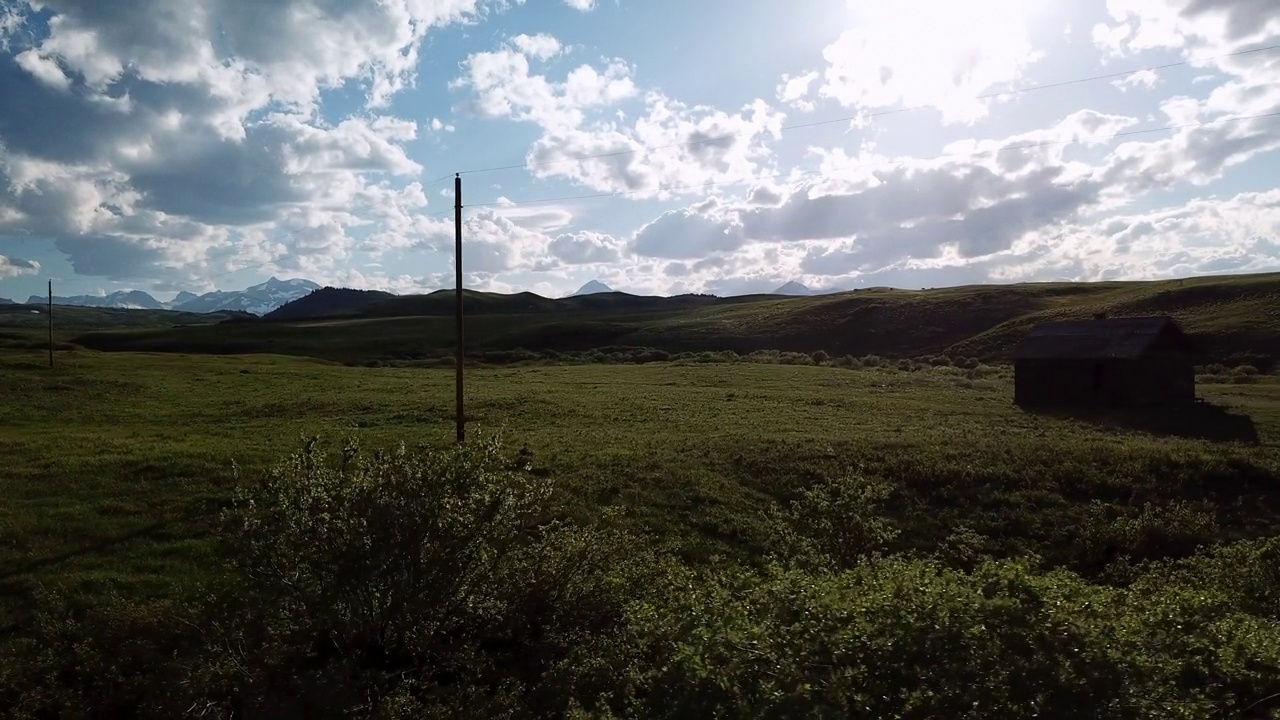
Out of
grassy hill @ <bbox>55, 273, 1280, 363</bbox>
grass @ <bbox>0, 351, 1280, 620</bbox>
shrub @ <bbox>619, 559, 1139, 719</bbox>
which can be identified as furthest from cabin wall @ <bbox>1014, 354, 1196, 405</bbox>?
shrub @ <bbox>619, 559, 1139, 719</bbox>

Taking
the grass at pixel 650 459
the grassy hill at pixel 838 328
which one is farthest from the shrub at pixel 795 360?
the grass at pixel 650 459

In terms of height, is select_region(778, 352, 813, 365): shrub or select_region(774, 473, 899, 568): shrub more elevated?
select_region(778, 352, 813, 365): shrub

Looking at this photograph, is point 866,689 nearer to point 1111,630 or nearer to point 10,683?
point 1111,630

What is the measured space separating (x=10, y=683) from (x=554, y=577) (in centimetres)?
631

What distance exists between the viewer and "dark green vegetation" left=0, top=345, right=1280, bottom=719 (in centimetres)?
641

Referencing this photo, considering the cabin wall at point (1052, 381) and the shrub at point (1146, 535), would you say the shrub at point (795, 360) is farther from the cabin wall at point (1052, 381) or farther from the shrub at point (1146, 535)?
the shrub at point (1146, 535)

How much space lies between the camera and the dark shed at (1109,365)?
35.9 meters

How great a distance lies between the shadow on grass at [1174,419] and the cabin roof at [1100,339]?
8.16 feet

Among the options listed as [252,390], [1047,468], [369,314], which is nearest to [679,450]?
[1047,468]

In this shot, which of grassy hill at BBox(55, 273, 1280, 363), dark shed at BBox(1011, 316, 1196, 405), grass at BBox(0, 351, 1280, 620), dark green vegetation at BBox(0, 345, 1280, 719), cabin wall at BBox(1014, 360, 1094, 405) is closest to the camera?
dark green vegetation at BBox(0, 345, 1280, 719)

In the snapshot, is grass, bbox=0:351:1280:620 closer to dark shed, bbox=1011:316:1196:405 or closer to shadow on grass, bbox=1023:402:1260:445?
shadow on grass, bbox=1023:402:1260:445

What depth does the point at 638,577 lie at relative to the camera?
11.0 metres

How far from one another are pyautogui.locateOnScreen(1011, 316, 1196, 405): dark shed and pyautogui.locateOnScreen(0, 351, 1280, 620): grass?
117 inches

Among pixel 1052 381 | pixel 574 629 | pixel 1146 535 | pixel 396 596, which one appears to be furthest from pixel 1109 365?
pixel 396 596
